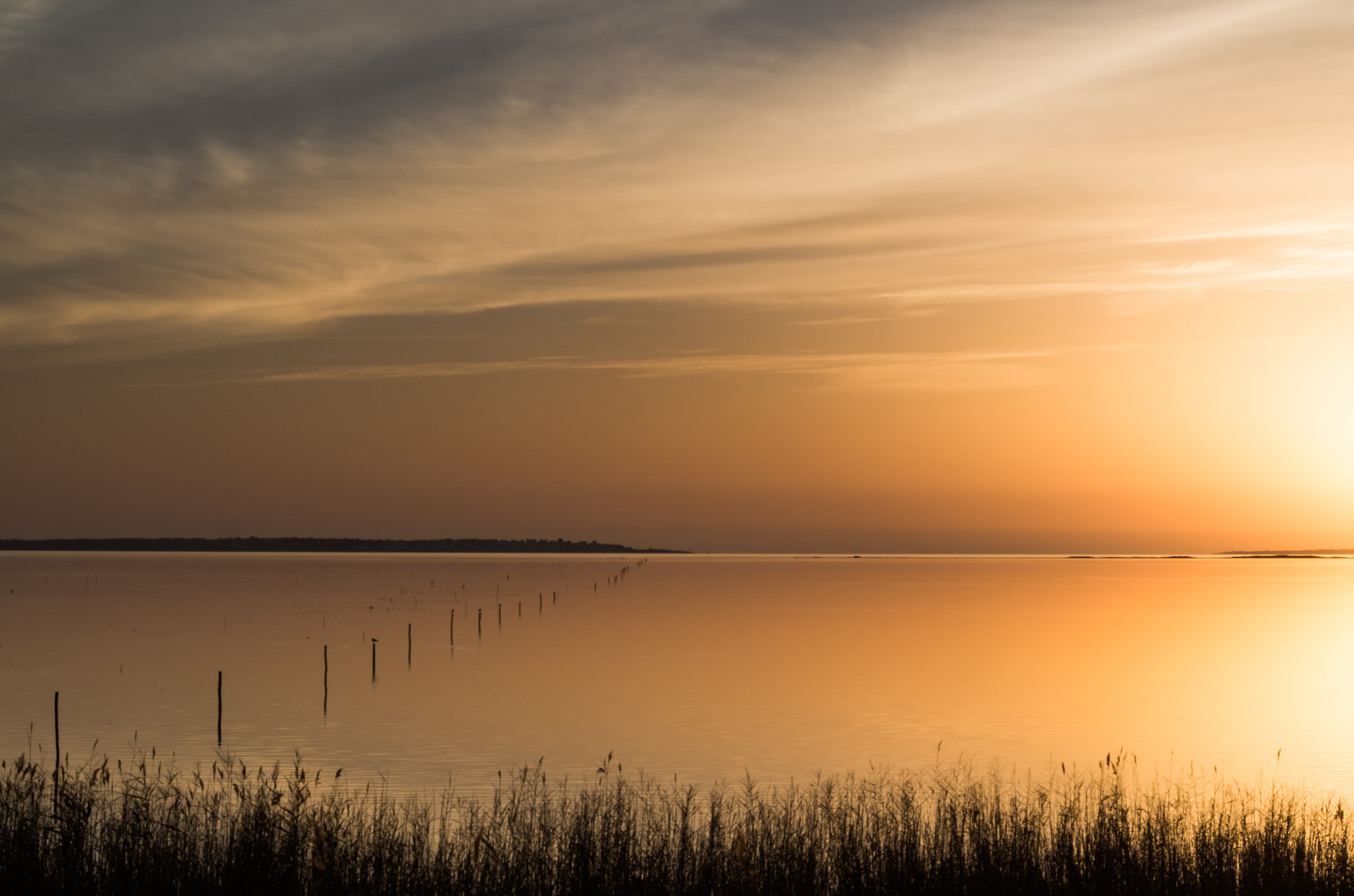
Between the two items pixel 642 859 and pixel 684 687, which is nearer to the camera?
pixel 642 859

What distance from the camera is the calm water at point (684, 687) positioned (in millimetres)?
38812

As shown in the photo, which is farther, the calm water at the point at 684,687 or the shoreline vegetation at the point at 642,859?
the calm water at the point at 684,687

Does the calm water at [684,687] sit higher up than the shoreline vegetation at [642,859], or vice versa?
the calm water at [684,687]

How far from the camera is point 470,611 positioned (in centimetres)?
10619

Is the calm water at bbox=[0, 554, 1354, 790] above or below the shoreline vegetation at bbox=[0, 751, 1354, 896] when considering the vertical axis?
above

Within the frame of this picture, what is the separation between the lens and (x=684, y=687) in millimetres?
54938

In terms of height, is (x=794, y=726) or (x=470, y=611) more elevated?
(x=470, y=611)

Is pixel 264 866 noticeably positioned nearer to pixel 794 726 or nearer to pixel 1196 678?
pixel 794 726

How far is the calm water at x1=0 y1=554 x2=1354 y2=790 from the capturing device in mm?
38812

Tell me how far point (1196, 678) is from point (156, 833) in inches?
2056

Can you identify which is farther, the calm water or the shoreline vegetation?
the calm water

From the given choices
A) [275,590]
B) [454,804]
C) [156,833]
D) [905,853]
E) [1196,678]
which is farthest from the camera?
[275,590]

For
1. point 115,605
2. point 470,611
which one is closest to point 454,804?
point 470,611

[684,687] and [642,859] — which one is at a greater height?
[684,687]
